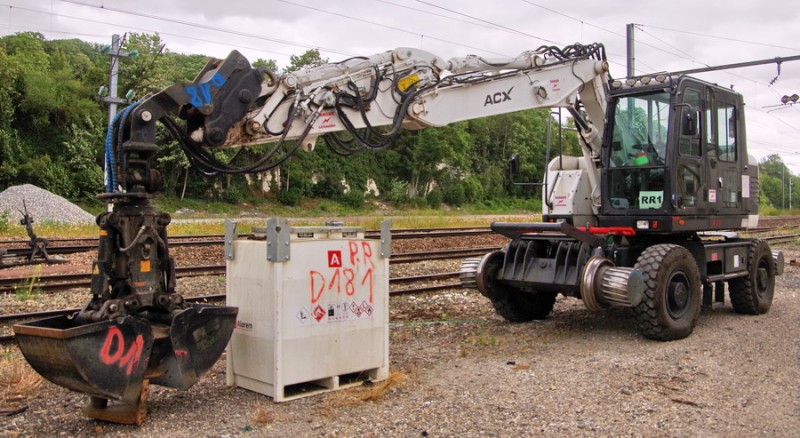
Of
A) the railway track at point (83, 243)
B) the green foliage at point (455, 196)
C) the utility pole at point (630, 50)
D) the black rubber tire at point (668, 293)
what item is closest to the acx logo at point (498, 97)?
the black rubber tire at point (668, 293)

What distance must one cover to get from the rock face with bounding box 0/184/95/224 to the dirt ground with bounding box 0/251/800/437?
919 inches

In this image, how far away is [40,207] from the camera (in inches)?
1120

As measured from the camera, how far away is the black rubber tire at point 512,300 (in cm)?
925

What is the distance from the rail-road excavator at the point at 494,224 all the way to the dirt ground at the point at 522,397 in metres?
0.42

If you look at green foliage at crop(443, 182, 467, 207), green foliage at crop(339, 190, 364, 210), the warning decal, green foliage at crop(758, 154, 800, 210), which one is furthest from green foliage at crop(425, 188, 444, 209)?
green foliage at crop(758, 154, 800, 210)

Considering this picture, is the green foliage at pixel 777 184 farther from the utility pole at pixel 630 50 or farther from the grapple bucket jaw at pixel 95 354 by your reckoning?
the grapple bucket jaw at pixel 95 354

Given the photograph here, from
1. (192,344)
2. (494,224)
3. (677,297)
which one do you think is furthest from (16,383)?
(677,297)

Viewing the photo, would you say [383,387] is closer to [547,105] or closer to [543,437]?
[543,437]

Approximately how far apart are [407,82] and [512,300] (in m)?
3.38

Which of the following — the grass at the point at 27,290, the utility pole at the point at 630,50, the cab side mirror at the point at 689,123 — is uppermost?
the utility pole at the point at 630,50

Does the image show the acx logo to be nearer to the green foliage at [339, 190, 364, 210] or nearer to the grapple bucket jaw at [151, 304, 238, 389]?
the grapple bucket jaw at [151, 304, 238, 389]

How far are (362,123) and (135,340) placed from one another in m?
3.59

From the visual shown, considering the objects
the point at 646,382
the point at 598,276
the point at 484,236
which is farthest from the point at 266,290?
the point at 484,236

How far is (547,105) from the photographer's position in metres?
8.75
